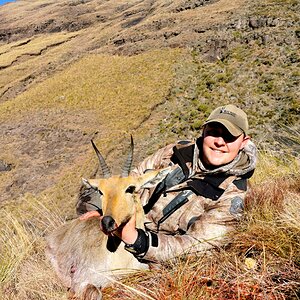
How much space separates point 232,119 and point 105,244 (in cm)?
202

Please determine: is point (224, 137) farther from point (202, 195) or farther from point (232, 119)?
point (202, 195)

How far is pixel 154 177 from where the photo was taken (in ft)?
14.0

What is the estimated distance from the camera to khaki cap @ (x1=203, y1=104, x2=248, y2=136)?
3.87m

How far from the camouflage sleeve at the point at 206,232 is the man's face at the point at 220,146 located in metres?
0.30

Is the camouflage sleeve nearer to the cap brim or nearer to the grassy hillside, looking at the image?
the grassy hillside

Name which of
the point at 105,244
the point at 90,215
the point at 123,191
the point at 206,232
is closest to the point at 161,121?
the point at 90,215

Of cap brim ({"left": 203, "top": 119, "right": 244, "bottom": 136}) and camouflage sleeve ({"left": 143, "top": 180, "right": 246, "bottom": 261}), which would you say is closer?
camouflage sleeve ({"left": 143, "top": 180, "right": 246, "bottom": 261})

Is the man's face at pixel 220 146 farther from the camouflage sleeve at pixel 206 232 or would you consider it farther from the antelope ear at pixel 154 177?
the antelope ear at pixel 154 177

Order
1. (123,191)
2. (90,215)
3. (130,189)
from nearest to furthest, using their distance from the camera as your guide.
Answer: (123,191), (130,189), (90,215)

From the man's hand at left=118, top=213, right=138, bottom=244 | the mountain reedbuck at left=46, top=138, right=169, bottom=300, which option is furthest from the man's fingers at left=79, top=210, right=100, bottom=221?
the man's hand at left=118, top=213, right=138, bottom=244

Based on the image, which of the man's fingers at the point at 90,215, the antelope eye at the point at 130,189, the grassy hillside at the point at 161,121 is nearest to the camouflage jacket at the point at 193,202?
the grassy hillside at the point at 161,121

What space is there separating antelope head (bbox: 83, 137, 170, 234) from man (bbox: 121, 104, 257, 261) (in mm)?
154

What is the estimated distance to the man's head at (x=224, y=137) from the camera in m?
3.92

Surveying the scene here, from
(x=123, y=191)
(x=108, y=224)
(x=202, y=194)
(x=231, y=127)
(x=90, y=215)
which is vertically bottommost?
(x=90, y=215)
